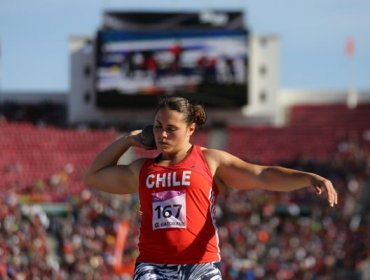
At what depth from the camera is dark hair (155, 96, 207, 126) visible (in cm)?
600

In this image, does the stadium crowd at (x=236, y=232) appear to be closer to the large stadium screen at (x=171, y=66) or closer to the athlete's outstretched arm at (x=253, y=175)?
the large stadium screen at (x=171, y=66)

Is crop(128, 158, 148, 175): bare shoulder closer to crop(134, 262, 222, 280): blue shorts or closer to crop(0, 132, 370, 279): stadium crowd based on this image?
crop(134, 262, 222, 280): blue shorts

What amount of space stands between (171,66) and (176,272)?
3402 centimetres

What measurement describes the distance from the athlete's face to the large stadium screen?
33124 mm

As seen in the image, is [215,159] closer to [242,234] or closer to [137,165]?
[137,165]

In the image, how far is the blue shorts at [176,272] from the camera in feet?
19.6

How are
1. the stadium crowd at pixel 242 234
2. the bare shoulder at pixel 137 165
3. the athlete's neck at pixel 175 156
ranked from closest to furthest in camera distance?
1. the athlete's neck at pixel 175 156
2. the bare shoulder at pixel 137 165
3. the stadium crowd at pixel 242 234

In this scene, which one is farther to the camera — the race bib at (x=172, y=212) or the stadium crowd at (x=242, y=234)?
the stadium crowd at (x=242, y=234)

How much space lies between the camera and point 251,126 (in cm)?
4172

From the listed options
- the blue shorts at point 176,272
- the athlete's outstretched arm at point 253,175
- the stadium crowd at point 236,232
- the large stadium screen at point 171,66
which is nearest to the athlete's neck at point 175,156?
the athlete's outstretched arm at point 253,175

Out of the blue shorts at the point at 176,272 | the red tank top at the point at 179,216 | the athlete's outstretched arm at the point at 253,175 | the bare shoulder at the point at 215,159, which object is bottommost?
the blue shorts at the point at 176,272

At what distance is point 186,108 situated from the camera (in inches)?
238

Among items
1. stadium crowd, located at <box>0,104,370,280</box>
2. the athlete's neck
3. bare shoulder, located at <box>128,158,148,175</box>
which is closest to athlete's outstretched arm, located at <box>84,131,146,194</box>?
bare shoulder, located at <box>128,158,148,175</box>

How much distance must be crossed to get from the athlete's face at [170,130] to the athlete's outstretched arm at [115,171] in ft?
0.83
